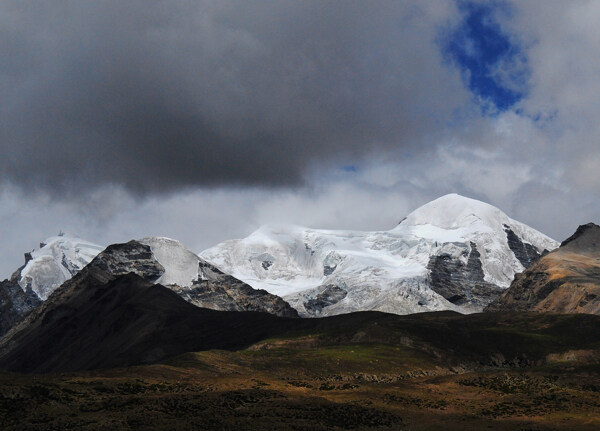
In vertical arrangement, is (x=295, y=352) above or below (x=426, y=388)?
above

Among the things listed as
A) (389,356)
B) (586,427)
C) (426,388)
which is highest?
(389,356)

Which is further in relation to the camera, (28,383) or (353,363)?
(353,363)

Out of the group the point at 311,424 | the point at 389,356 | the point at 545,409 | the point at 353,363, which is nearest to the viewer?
the point at 311,424

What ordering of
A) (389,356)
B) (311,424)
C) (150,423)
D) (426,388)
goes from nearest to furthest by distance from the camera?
(150,423), (311,424), (426,388), (389,356)

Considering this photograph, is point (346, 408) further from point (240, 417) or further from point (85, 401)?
point (85, 401)

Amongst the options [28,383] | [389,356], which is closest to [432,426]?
[28,383]

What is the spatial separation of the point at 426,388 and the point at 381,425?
34951mm

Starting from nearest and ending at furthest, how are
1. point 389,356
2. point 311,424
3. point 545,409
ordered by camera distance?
point 311,424, point 545,409, point 389,356

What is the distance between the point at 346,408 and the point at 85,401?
3130 cm

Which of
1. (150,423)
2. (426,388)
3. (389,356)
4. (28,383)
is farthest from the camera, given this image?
(389,356)

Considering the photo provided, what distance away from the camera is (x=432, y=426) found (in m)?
92.0

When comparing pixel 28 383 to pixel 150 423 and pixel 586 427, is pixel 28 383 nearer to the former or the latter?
pixel 150 423

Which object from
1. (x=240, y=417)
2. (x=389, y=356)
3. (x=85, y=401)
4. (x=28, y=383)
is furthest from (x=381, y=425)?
(x=389, y=356)

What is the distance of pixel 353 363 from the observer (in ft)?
559
